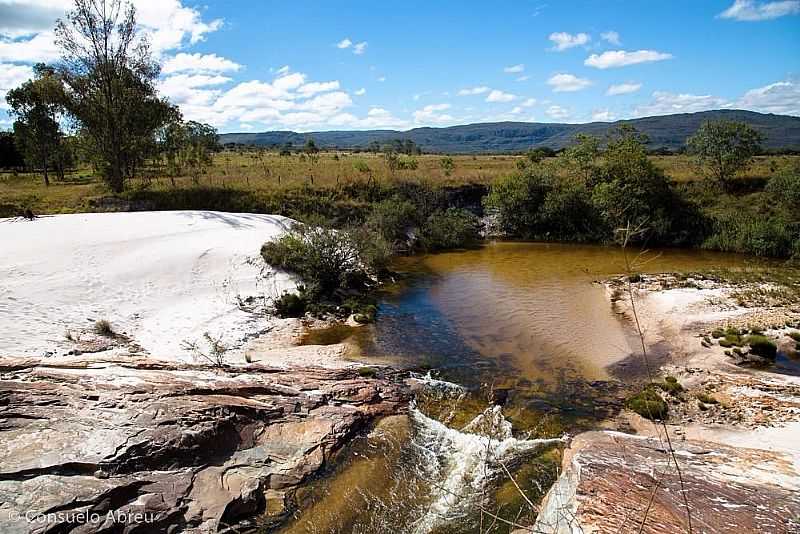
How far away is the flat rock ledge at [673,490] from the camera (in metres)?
6.79

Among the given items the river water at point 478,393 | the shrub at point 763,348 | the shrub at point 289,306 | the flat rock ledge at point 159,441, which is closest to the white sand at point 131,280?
the shrub at point 289,306

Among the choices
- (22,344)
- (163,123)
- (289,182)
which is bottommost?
(22,344)

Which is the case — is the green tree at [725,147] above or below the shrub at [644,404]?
above

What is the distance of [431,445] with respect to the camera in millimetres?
10477

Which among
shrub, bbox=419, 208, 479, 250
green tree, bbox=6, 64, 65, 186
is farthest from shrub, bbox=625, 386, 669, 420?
green tree, bbox=6, 64, 65, 186

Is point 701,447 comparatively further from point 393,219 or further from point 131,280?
point 393,219

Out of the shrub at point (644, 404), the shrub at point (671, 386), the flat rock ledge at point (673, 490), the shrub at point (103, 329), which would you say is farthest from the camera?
the shrub at point (103, 329)

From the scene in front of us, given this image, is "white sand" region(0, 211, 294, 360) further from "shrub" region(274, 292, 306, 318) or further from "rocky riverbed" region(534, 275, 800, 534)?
"rocky riverbed" region(534, 275, 800, 534)

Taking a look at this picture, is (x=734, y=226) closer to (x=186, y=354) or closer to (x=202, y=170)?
(x=186, y=354)

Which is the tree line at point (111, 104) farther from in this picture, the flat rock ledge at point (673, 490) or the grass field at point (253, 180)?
the flat rock ledge at point (673, 490)

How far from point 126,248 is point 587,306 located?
19418mm

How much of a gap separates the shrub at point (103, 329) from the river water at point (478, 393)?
6.18 metres

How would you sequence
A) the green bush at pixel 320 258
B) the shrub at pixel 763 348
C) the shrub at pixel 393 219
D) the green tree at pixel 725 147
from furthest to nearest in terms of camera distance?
the green tree at pixel 725 147 → the shrub at pixel 393 219 → the green bush at pixel 320 258 → the shrub at pixel 763 348

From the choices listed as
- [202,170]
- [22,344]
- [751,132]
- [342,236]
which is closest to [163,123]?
[202,170]
